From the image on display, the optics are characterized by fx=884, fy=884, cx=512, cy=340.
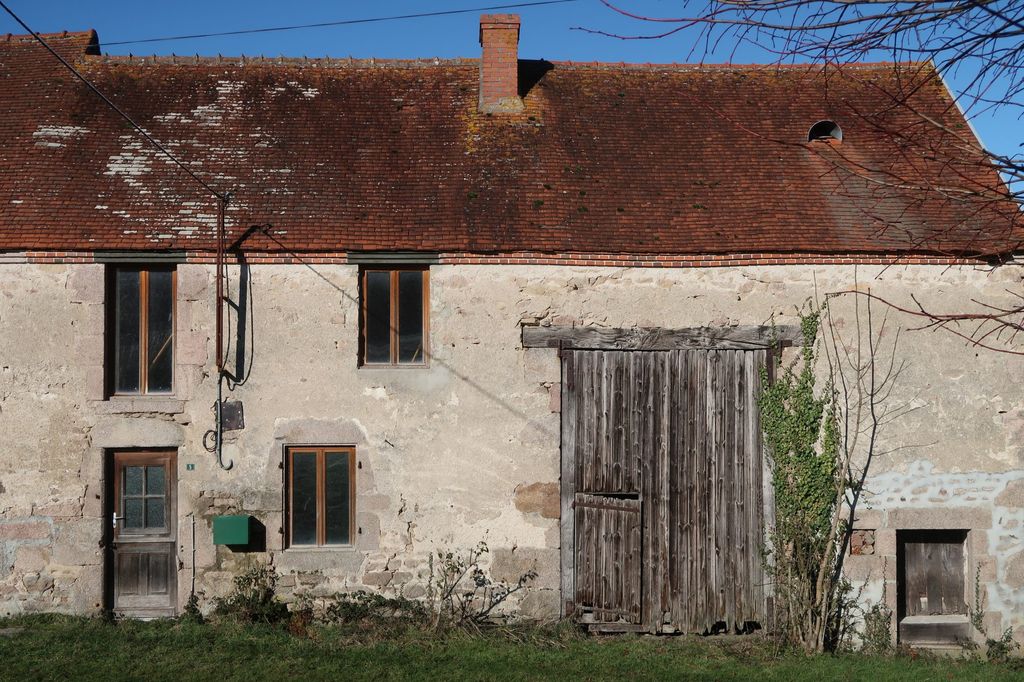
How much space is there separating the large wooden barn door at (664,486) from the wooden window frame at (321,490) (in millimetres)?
2335

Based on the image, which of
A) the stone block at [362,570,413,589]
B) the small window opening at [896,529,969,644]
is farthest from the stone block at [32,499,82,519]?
the small window opening at [896,529,969,644]

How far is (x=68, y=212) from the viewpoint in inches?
387

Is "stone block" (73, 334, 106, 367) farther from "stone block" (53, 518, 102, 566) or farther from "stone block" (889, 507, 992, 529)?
"stone block" (889, 507, 992, 529)

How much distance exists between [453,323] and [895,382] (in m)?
4.87

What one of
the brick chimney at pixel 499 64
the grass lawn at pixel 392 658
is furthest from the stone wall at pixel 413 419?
the brick chimney at pixel 499 64

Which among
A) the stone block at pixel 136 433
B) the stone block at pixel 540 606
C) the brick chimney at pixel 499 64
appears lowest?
the stone block at pixel 540 606

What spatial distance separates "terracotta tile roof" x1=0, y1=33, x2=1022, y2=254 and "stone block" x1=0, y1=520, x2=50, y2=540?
115 inches

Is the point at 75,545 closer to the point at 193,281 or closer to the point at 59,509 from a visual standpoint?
the point at 59,509

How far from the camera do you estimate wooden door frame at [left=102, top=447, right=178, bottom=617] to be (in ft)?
31.2

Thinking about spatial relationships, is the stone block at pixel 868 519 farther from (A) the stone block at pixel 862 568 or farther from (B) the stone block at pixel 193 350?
(B) the stone block at pixel 193 350

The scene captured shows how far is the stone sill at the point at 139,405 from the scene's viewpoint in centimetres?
948

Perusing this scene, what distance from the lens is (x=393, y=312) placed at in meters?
9.92

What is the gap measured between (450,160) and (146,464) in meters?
5.04

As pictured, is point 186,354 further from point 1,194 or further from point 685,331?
point 685,331
